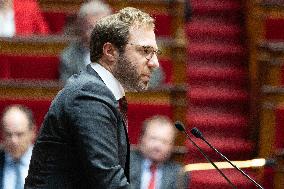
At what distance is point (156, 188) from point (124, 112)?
1263 millimetres

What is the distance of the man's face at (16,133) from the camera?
104 inches

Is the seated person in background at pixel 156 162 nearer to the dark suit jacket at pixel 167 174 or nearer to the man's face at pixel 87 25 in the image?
the dark suit jacket at pixel 167 174

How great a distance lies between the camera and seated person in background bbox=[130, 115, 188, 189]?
2.65 m

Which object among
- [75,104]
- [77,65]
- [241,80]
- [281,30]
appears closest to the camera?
[75,104]

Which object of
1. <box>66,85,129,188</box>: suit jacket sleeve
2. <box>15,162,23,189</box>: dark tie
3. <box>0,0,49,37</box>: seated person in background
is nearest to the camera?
<box>66,85,129,188</box>: suit jacket sleeve

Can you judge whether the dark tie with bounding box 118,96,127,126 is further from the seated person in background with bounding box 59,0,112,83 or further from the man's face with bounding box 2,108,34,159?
the seated person in background with bounding box 59,0,112,83

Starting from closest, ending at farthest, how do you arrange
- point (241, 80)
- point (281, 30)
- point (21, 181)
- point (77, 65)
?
point (21, 181) < point (77, 65) < point (281, 30) < point (241, 80)

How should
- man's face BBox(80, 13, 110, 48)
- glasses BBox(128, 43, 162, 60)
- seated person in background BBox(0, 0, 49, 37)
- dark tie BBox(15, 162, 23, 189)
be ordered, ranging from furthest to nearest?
seated person in background BBox(0, 0, 49, 37) → man's face BBox(80, 13, 110, 48) → dark tie BBox(15, 162, 23, 189) → glasses BBox(128, 43, 162, 60)

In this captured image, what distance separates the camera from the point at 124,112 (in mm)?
1471

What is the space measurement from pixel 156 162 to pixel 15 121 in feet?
1.47

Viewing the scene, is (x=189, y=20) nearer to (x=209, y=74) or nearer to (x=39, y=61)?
(x=209, y=74)

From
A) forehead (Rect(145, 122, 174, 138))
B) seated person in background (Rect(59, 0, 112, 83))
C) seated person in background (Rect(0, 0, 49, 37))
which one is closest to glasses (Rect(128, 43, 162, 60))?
forehead (Rect(145, 122, 174, 138))

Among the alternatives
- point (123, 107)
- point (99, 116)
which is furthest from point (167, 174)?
point (99, 116)

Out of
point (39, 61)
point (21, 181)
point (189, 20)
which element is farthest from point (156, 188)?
point (189, 20)
